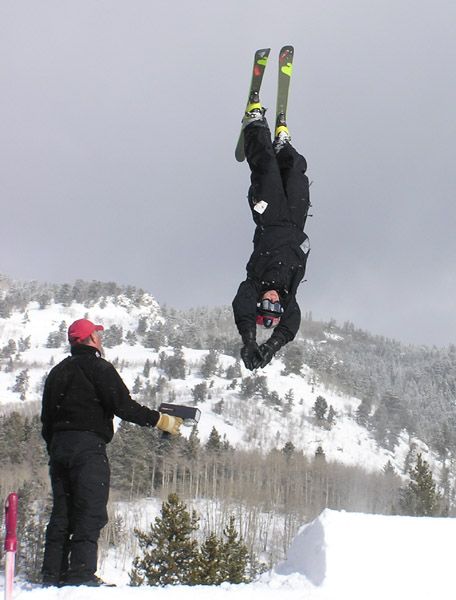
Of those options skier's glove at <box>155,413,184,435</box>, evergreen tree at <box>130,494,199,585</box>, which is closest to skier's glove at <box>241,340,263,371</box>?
skier's glove at <box>155,413,184,435</box>

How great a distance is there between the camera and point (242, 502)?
77.1 m

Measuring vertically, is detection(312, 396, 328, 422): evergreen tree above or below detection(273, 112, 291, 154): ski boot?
above

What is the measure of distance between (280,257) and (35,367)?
7155 inches

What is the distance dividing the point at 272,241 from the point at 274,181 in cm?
75

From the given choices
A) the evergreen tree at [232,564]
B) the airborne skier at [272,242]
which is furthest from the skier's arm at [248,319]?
the evergreen tree at [232,564]

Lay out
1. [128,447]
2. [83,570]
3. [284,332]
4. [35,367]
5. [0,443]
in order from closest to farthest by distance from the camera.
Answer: [83,570]
[284,332]
[128,447]
[0,443]
[35,367]

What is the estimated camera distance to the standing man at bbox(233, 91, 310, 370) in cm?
630

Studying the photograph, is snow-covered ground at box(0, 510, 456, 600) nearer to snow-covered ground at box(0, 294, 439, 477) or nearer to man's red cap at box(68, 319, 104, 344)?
man's red cap at box(68, 319, 104, 344)

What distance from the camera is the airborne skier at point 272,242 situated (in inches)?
246

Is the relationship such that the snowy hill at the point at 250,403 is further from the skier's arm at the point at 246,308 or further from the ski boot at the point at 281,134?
the skier's arm at the point at 246,308

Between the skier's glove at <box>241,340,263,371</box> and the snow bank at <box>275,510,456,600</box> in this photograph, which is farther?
the skier's glove at <box>241,340,263,371</box>

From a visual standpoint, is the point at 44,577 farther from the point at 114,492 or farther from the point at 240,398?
the point at 240,398

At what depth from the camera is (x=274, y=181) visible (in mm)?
6930

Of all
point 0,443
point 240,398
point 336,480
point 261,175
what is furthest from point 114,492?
point 240,398
